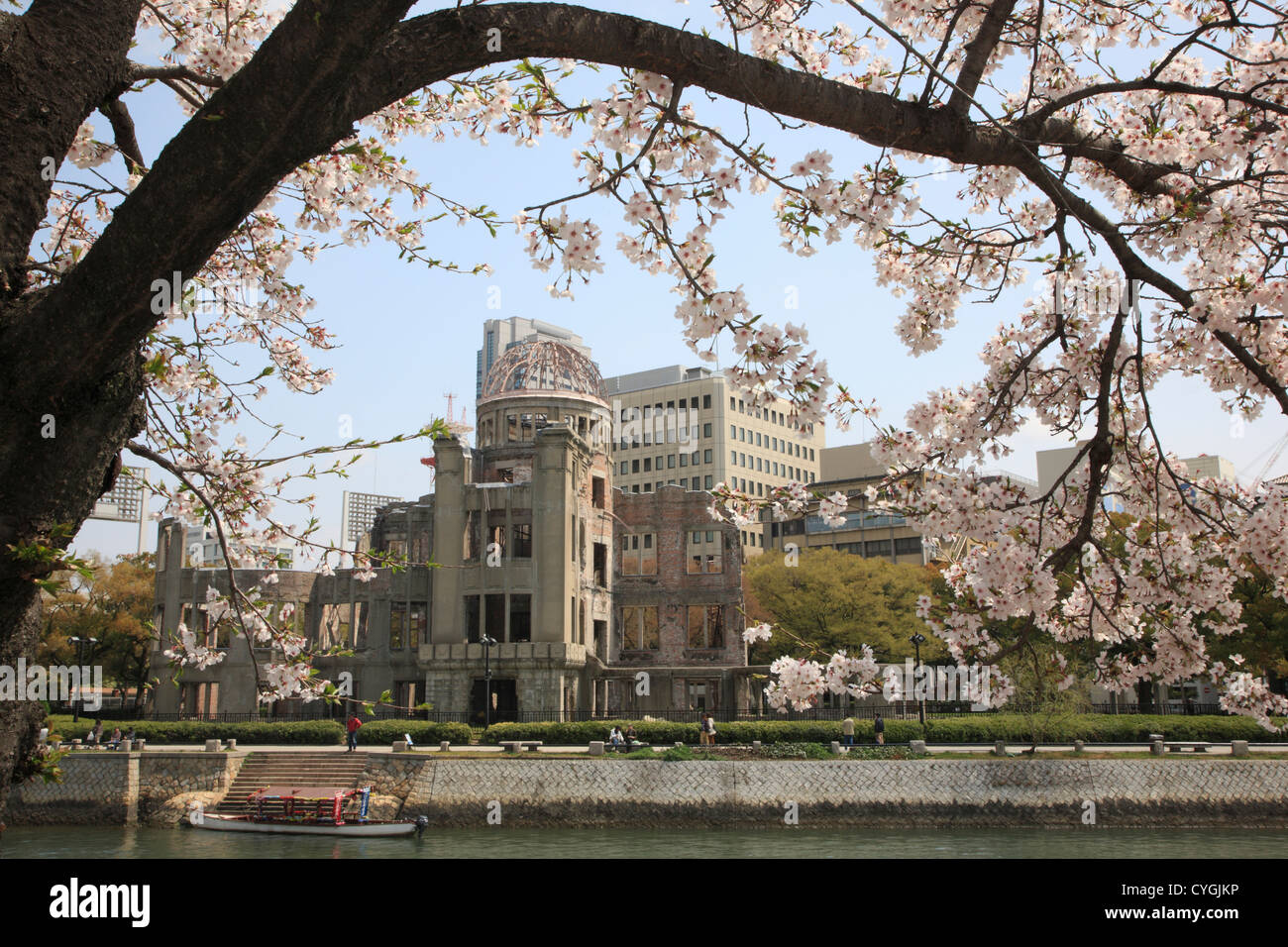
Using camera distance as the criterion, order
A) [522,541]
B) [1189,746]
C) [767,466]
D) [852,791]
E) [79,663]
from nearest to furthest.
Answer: [852,791], [1189,746], [79,663], [522,541], [767,466]

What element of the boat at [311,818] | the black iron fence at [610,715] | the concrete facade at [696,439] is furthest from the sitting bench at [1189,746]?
the concrete facade at [696,439]

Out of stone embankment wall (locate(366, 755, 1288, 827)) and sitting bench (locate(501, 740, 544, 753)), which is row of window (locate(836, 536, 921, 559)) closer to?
sitting bench (locate(501, 740, 544, 753))

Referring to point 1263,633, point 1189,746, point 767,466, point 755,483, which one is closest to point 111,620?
point 1189,746

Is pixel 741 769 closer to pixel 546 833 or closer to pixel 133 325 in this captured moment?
pixel 546 833

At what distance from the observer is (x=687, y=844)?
26.5 m

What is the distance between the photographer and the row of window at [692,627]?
170 ft

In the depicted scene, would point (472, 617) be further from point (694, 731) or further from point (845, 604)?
point (845, 604)

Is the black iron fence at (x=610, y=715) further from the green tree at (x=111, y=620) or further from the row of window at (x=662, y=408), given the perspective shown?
the row of window at (x=662, y=408)

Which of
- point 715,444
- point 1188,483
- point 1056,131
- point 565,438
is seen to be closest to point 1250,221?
point 1056,131

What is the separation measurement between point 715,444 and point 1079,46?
313 feet

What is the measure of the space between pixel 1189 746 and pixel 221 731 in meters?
36.1

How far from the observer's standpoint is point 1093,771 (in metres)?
29.3

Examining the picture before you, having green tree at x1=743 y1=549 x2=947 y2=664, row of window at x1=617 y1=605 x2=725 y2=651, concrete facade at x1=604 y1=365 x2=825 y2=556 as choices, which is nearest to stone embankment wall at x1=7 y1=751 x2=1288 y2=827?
green tree at x1=743 y1=549 x2=947 y2=664

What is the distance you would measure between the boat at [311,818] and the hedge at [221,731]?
25.1ft
